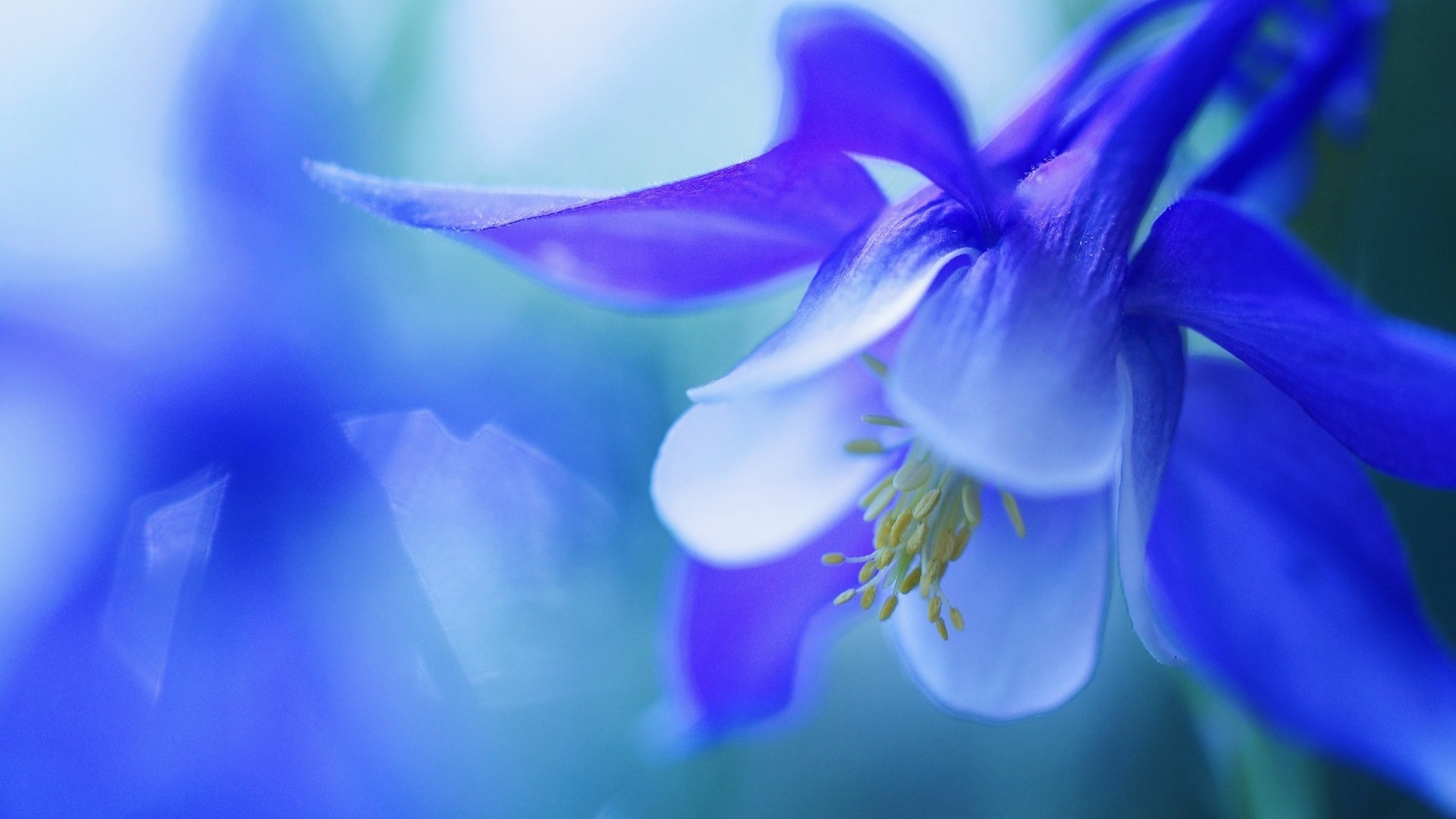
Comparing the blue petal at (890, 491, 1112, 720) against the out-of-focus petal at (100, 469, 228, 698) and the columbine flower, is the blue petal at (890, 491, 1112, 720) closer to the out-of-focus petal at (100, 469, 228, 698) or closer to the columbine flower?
the columbine flower

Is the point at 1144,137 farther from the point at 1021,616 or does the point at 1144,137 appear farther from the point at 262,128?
the point at 262,128

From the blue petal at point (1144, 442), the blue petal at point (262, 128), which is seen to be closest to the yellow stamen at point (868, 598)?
the blue petal at point (1144, 442)

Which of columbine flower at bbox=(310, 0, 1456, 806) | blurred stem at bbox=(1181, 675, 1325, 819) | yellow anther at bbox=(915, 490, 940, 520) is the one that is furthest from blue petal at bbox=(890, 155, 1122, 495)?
blurred stem at bbox=(1181, 675, 1325, 819)

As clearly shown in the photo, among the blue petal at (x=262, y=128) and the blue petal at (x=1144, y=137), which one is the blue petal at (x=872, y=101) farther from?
the blue petal at (x=262, y=128)

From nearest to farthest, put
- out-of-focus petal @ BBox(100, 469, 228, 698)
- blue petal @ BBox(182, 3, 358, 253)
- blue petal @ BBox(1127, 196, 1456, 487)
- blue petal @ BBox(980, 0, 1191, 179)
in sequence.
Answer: blue petal @ BBox(1127, 196, 1456, 487) < blue petal @ BBox(980, 0, 1191, 179) < out-of-focus petal @ BBox(100, 469, 228, 698) < blue petal @ BBox(182, 3, 358, 253)

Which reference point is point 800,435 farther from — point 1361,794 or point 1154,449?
point 1361,794

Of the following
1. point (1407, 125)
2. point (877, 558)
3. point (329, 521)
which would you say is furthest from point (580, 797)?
point (1407, 125)
